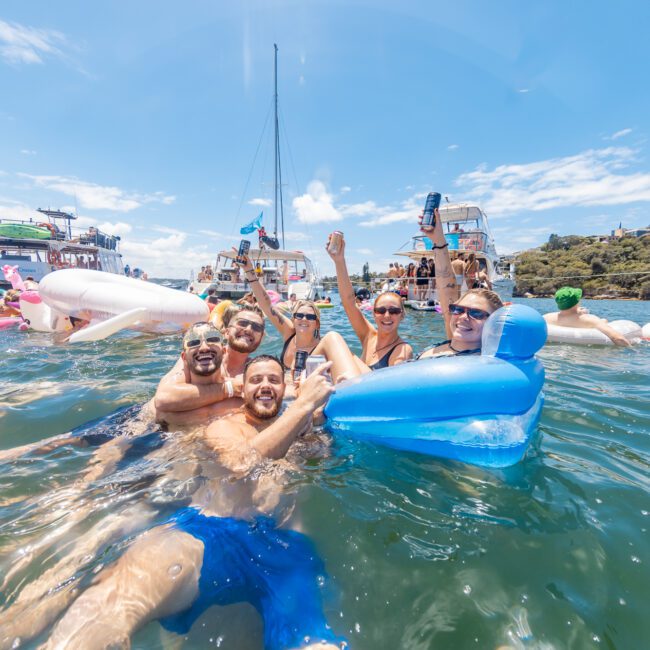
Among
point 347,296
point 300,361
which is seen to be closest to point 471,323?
point 347,296

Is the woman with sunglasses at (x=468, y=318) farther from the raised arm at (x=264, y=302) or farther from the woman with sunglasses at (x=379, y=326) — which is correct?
the raised arm at (x=264, y=302)

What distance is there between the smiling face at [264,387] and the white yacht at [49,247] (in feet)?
89.5

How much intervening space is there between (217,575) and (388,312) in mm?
2551

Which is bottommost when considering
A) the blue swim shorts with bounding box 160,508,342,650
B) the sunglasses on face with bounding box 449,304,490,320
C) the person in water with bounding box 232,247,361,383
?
the blue swim shorts with bounding box 160,508,342,650

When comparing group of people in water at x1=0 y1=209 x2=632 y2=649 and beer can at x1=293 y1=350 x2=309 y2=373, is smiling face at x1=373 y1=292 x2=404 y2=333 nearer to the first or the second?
group of people in water at x1=0 y1=209 x2=632 y2=649

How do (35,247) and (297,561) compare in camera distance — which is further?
(35,247)

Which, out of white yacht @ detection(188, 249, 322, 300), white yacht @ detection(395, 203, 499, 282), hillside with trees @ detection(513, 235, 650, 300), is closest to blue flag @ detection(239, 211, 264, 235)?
white yacht @ detection(188, 249, 322, 300)

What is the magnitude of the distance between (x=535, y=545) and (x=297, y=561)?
117 cm

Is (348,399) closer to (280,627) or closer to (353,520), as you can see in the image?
(353,520)

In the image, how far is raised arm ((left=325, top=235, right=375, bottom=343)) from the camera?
3.65m

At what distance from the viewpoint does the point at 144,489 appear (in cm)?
216

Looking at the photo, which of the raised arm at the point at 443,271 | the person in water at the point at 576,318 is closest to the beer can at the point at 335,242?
the raised arm at the point at 443,271

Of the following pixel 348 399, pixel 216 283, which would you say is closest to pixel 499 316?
pixel 348 399

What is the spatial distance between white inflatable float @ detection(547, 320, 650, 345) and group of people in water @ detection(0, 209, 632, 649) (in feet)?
17.5
